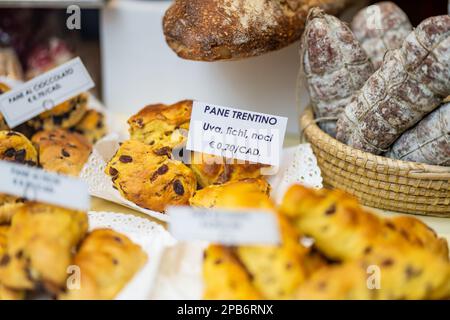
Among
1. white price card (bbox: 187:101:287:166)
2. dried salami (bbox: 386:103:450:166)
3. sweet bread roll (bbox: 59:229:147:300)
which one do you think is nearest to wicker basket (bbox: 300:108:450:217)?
dried salami (bbox: 386:103:450:166)

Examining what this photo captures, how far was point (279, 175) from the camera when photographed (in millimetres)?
1343

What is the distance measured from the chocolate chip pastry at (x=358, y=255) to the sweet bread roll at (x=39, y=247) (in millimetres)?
347

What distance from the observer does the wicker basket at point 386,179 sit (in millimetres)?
1188

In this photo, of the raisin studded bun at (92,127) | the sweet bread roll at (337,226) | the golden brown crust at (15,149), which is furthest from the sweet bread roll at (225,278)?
the raisin studded bun at (92,127)

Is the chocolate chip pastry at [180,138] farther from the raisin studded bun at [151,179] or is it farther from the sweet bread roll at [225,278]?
the sweet bread roll at [225,278]

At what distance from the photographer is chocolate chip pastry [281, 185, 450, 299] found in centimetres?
77

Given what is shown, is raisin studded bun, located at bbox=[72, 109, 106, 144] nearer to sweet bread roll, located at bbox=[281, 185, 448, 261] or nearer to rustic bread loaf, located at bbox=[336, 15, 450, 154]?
rustic bread loaf, located at bbox=[336, 15, 450, 154]

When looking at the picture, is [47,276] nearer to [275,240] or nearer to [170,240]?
[170,240]

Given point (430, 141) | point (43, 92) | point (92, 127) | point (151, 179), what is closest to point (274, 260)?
point (151, 179)

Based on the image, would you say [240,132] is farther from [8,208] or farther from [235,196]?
[8,208]

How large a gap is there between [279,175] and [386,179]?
0.86ft

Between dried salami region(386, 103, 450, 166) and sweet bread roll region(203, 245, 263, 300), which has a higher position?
dried salami region(386, 103, 450, 166)

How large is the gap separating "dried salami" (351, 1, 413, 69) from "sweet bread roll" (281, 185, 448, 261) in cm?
76
